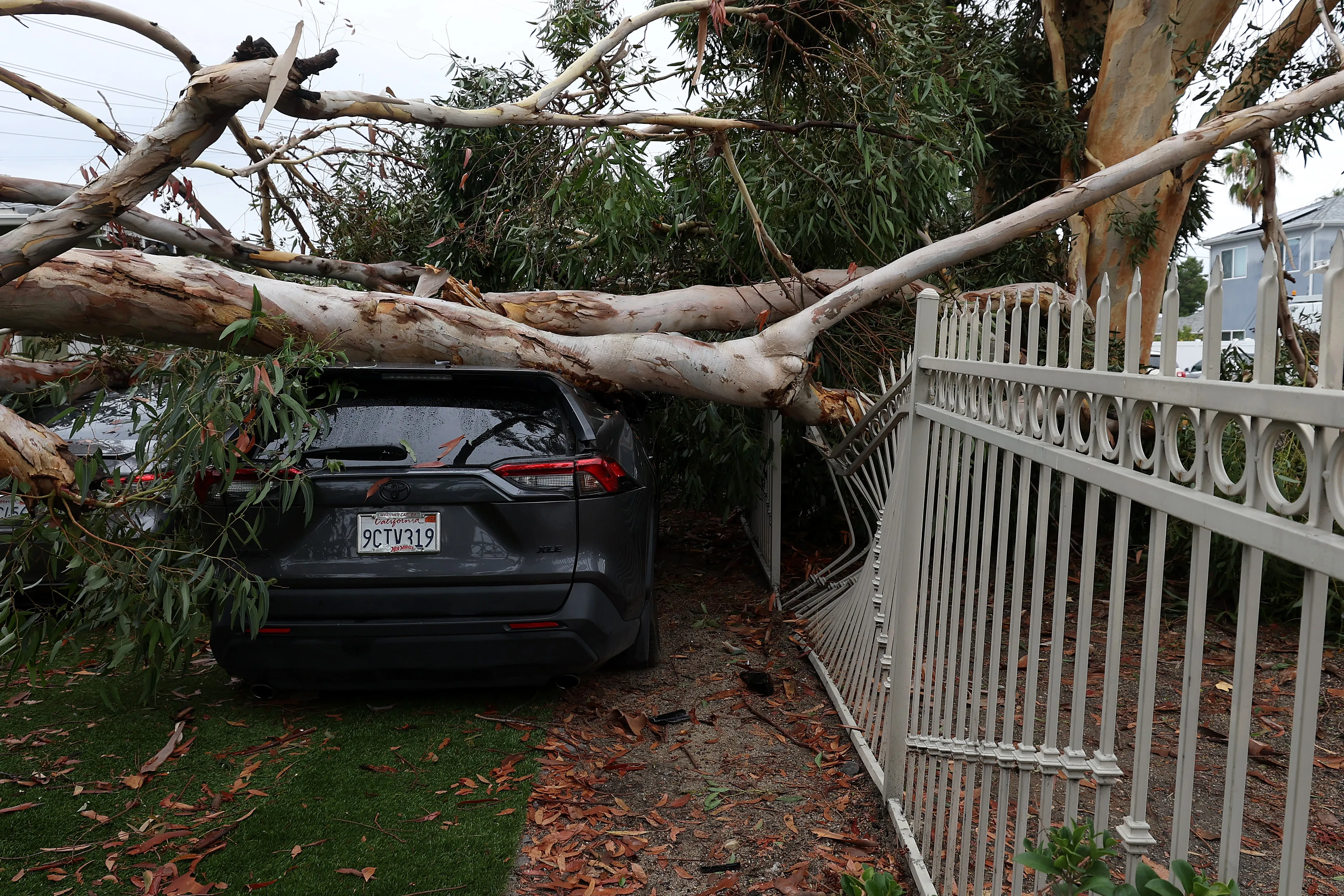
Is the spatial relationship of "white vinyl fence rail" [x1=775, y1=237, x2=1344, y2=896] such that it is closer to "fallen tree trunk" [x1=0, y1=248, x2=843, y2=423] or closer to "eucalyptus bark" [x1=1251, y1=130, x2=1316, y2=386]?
"fallen tree trunk" [x1=0, y1=248, x2=843, y2=423]

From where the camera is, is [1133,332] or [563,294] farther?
[563,294]

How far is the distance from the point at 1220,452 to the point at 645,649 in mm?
3847

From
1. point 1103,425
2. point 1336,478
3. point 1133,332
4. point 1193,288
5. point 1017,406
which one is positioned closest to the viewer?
point 1336,478

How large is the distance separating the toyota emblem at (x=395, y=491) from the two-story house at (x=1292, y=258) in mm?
3552

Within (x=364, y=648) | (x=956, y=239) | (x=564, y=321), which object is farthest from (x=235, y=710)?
(x=956, y=239)

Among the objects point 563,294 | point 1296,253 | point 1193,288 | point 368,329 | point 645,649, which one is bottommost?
point 645,649

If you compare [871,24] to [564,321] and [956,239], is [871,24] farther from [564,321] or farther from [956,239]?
→ [564,321]

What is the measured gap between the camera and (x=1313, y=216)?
1986 cm

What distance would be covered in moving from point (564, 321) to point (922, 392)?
2913 mm

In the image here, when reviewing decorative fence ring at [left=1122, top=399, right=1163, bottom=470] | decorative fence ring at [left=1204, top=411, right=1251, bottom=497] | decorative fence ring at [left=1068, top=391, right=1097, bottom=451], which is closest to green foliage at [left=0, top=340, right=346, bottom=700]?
decorative fence ring at [left=1068, top=391, right=1097, bottom=451]

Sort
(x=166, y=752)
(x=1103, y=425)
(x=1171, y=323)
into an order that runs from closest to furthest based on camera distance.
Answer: (x=1171, y=323), (x=1103, y=425), (x=166, y=752)

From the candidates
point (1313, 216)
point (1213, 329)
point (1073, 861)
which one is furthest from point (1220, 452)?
point (1313, 216)

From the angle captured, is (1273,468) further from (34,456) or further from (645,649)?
(645,649)

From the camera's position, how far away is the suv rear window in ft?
13.5
